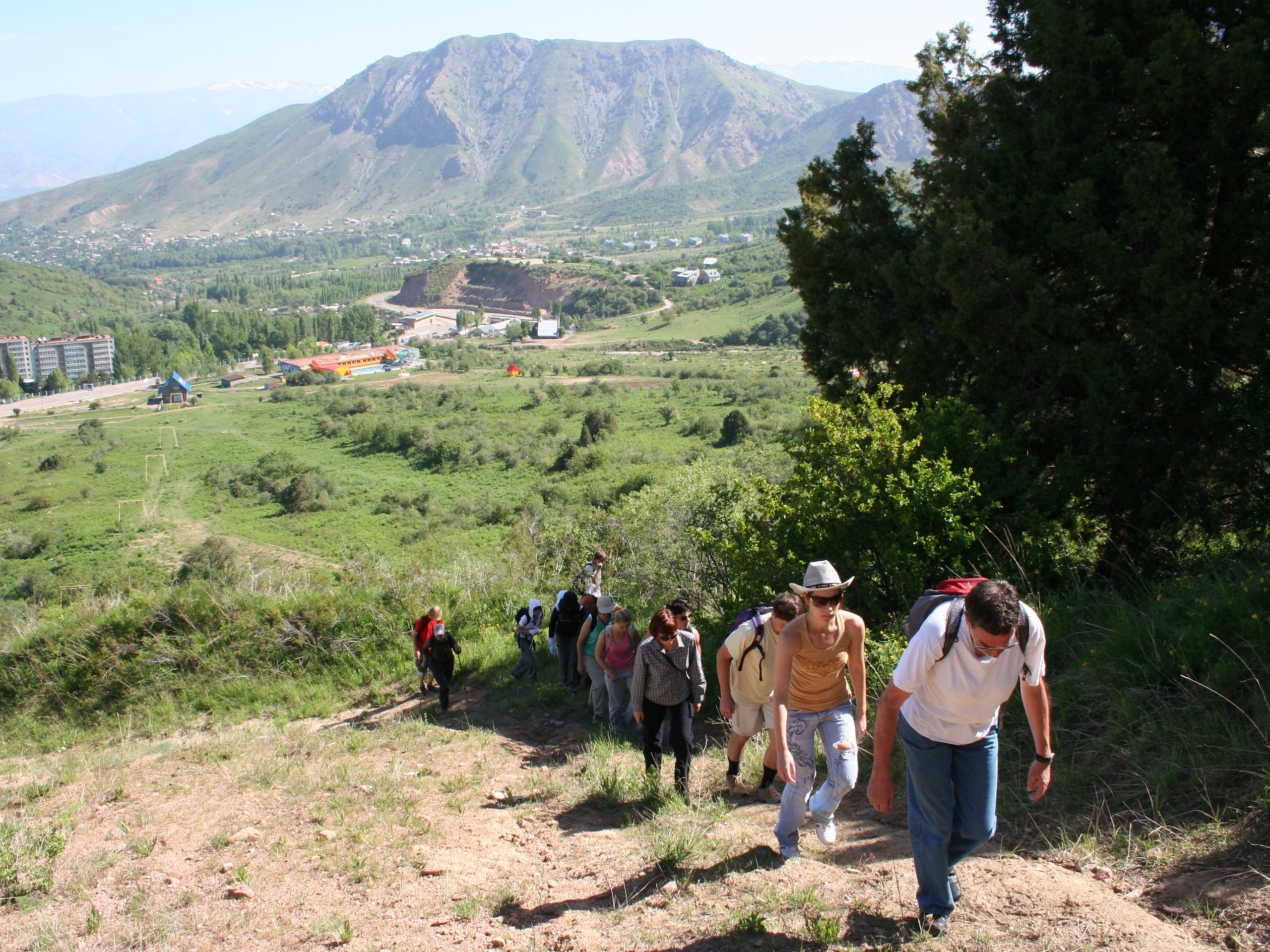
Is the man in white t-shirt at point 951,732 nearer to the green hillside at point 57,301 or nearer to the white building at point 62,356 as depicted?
the white building at point 62,356

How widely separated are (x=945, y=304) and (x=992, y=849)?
6081mm

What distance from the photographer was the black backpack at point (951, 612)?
300 centimetres

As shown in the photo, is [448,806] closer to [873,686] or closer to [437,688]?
[873,686]

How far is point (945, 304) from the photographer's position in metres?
8.66

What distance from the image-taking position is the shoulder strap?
9.83ft

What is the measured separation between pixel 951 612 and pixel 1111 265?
5.48m

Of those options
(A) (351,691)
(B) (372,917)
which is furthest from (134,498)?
(B) (372,917)

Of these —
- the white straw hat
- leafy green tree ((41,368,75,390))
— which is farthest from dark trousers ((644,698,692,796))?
leafy green tree ((41,368,75,390))

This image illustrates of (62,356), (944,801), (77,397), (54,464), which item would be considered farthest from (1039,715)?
(62,356)

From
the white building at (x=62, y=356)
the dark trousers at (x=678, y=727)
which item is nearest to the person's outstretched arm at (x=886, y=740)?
Result: the dark trousers at (x=678, y=727)

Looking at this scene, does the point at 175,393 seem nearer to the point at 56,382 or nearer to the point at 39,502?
the point at 56,382

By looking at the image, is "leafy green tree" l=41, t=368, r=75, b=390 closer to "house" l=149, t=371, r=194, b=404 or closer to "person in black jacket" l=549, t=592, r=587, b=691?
"house" l=149, t=371, r=194, b=404

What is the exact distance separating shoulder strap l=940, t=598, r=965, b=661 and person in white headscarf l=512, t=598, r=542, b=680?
5951mm

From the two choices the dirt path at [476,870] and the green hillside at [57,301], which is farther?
the green hillside at [57,301]
